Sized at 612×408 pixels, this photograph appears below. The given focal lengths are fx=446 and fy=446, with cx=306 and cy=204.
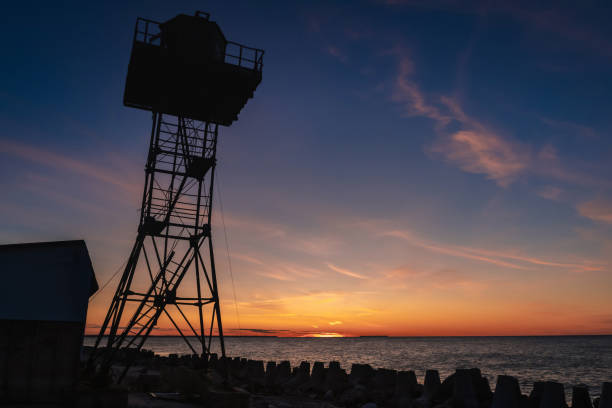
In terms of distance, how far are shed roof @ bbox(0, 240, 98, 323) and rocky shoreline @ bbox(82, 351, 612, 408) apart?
120 inches

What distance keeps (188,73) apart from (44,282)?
889cm

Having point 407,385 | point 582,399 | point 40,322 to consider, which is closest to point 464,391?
point 407,385

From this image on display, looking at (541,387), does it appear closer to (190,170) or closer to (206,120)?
(190,170)

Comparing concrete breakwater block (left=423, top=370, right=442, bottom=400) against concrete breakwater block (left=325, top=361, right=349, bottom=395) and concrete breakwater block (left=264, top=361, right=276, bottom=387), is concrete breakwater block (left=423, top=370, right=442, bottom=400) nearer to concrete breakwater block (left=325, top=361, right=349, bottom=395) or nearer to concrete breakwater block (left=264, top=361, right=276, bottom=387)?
concrete breakwater block (left=325, top=361, right=349, bottom=395)

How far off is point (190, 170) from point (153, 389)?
8.78 metres

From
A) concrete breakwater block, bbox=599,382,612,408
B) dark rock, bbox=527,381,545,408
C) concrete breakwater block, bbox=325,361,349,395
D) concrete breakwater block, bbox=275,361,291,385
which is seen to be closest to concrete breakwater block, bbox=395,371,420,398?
→ concrete breakwater block, bbox=325,361,349,395

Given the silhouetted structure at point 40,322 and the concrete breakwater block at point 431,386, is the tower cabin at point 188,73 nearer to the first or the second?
the silhouetted structure at point 40,322

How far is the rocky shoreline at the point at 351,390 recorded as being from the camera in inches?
446

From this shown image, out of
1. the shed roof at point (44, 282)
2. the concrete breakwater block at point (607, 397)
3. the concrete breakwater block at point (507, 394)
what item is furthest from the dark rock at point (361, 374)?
the shed roof at point (44, 282)

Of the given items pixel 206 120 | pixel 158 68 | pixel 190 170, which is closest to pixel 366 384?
pixel 190 170

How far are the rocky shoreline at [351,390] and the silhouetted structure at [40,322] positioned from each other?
2066 mm

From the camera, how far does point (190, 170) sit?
17328mm

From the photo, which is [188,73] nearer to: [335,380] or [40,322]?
[40,322]

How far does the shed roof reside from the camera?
1224cm
